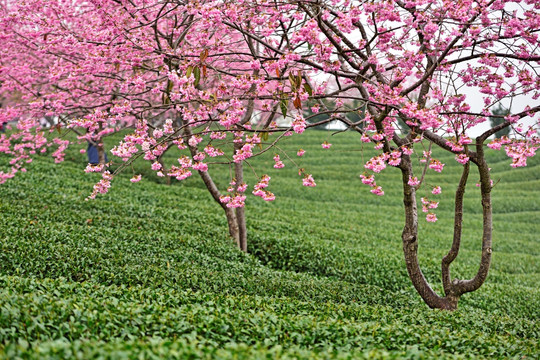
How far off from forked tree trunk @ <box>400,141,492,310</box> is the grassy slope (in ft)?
1.93

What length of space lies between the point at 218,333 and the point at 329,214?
14.9m

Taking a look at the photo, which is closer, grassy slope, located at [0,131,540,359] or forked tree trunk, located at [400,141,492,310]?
grassy slope, located at [0,131,540,359]

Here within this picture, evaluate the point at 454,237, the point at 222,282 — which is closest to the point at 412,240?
the point at 454,237

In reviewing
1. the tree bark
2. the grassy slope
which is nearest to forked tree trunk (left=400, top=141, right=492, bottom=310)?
the tree bark

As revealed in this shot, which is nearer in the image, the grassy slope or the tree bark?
the grassy slope

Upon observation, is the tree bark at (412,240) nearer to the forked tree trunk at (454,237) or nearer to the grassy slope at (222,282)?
the forked tree trunk at (454,237)

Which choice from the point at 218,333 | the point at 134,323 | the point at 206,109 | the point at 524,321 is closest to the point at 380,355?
the point at 218,333

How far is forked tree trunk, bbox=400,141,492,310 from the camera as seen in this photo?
26.2 ft

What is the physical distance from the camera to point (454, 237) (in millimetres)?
8414

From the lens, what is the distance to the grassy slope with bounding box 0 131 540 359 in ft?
16.9

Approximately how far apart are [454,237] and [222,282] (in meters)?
4.02

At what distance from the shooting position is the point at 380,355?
4832 millimetres

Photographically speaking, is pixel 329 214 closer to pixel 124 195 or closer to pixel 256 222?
pixel 256 222

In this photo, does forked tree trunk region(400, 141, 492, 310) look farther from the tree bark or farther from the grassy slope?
the grassy slope
